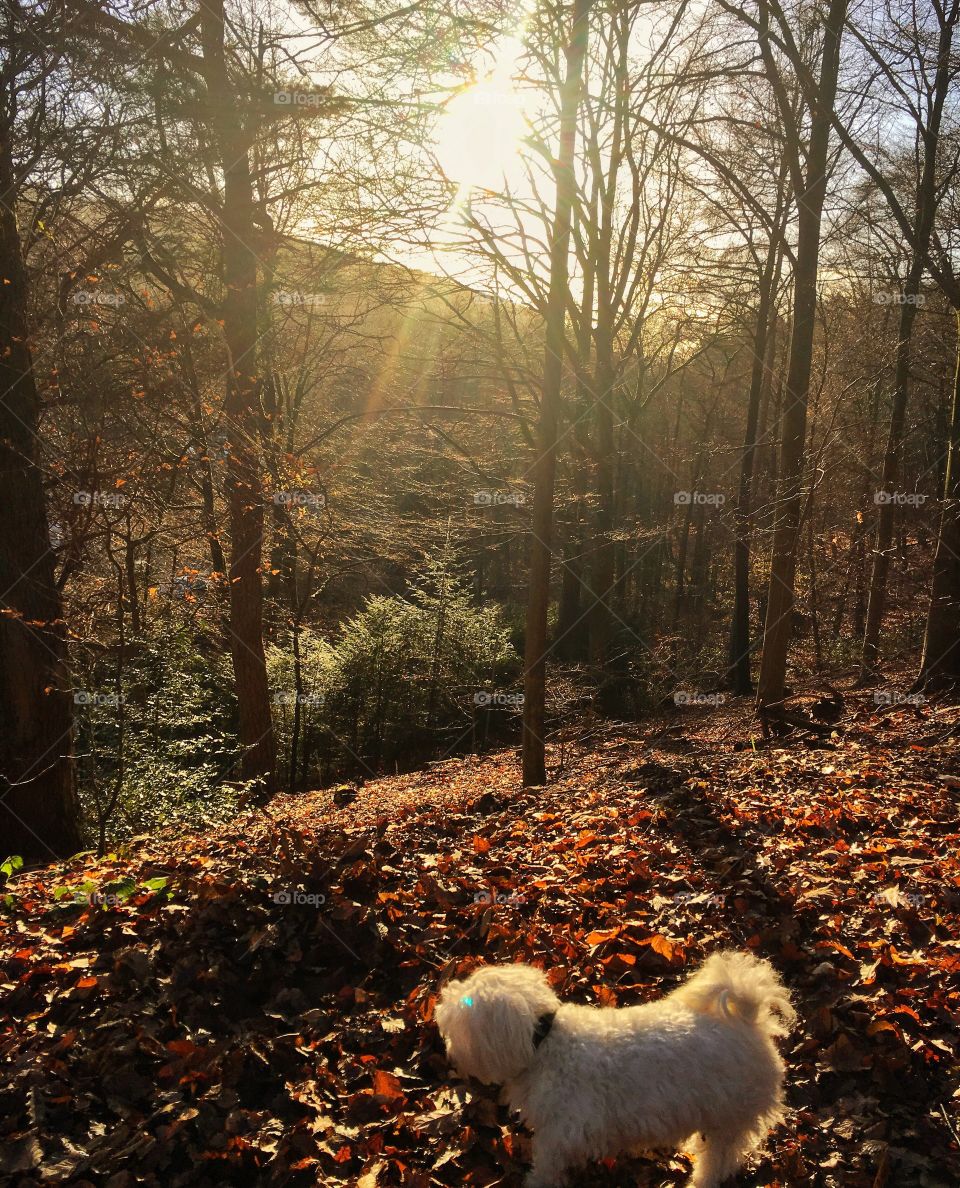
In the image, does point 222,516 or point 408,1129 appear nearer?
point 408,1129

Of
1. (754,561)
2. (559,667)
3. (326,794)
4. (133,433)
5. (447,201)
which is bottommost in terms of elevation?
(326,794)

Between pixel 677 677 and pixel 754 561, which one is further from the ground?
pixel 754 561

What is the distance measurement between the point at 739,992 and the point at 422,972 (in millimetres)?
1981

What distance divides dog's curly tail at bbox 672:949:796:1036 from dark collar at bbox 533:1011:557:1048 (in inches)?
21.3

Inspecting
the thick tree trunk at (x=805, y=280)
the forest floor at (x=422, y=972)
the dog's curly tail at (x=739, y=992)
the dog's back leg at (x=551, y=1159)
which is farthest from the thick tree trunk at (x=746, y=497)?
the dog's back leg at (x=551, y=1159)

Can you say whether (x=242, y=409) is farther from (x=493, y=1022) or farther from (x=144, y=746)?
(x=493, y=1022)

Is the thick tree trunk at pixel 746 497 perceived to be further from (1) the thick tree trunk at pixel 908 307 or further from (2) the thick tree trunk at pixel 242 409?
(2) the thick tree trunk at pixel 242 409

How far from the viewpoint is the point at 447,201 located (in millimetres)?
10203

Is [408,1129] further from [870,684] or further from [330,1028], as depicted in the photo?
[870,684]

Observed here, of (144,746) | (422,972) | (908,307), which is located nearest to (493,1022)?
(422,972)

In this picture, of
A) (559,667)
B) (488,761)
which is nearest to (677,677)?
(559,667)

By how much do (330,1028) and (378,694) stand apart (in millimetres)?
13408

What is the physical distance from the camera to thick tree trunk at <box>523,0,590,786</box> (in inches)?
331

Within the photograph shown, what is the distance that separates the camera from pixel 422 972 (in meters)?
4.22
